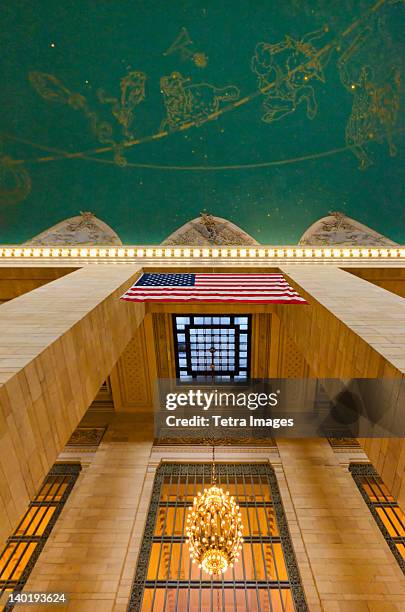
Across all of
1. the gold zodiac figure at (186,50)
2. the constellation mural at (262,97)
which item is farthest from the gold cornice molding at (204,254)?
the gold zodiac figure at (186,50)

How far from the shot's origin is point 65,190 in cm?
722

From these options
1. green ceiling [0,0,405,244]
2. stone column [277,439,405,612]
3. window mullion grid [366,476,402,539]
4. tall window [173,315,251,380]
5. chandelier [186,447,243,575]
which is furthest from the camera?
tall window [173,315,251,380]

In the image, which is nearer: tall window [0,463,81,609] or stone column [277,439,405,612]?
stone column [277,439,405,612]

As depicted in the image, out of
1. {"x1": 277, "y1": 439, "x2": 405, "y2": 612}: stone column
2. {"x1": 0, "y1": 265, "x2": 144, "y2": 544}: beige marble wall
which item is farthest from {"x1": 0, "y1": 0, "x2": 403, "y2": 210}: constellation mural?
{"x1": 277, "y1": 439, "x2": 405, "y2": 612}: stone column

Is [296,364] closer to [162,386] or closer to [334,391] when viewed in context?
[162,386]

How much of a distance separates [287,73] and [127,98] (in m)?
3.50

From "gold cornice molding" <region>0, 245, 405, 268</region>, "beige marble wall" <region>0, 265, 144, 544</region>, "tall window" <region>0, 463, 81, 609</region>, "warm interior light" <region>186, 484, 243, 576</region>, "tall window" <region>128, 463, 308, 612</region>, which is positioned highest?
"gold cornice molding" <region>0, 245, 405, 268</region>

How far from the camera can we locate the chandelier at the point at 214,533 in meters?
4.46

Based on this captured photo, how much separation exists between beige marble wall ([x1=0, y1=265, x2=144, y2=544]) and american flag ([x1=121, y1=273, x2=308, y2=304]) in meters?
0.56

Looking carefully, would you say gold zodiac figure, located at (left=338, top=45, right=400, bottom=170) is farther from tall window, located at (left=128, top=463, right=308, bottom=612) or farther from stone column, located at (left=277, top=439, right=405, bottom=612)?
tall window, located at (left=128, top=463, right=308, bottom=612)

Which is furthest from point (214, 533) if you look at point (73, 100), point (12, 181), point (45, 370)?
point (73, 100)

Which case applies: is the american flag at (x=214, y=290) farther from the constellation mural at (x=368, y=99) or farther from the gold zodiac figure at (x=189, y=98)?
the constellation mural at (x=368, y=99)

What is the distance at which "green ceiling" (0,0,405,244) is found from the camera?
20.7ft

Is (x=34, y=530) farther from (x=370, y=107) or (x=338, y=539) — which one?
(x=370, y=107)
